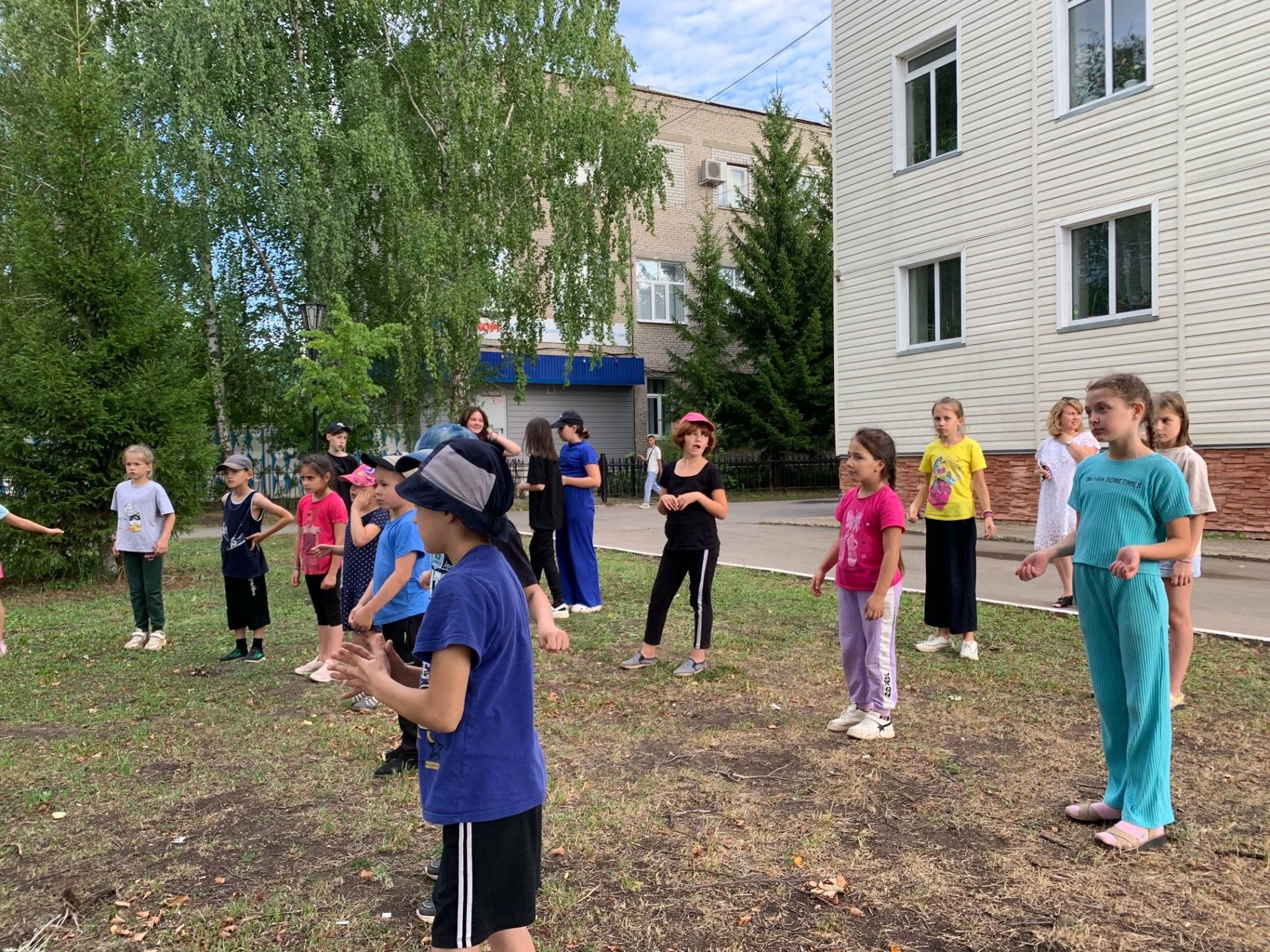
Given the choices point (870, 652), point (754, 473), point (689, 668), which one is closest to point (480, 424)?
point (689, 668)

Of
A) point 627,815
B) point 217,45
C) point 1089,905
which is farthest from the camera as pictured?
point 217,45

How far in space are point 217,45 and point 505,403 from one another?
15049 mm

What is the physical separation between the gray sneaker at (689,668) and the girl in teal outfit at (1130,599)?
9.98 feet

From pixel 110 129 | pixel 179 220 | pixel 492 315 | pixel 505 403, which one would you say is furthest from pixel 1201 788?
pixel 505 403

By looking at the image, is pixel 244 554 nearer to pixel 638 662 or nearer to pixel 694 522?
pixel 638 662

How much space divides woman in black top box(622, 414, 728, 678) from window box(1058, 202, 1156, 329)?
1069 cm

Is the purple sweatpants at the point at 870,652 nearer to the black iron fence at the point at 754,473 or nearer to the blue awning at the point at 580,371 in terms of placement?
the black iron fence at the point at 754,473

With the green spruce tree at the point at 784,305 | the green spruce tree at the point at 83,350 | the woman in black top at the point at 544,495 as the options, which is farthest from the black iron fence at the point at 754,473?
the woman in black top at the point at 544,495

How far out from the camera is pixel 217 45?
19.5 meters

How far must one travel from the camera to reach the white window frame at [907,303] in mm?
16844

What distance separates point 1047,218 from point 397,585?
14423 millimetres

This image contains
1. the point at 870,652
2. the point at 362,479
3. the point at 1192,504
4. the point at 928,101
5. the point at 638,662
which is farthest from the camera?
the point at 928,101

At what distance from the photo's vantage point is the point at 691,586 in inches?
256

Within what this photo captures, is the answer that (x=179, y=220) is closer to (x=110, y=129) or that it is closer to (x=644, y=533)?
(x=110, y=129)
